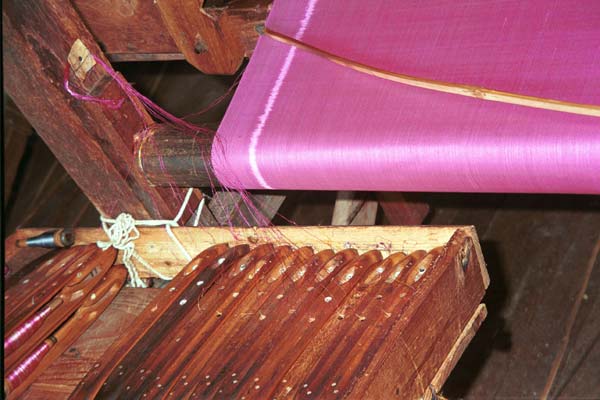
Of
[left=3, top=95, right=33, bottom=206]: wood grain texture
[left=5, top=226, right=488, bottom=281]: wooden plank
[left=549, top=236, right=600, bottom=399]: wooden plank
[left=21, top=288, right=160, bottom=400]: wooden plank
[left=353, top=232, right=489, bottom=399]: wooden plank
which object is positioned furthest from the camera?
[left=3, top=95, right=33, bottom=206]: wood grain texture

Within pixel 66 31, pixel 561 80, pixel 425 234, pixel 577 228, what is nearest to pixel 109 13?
pixel 66 31

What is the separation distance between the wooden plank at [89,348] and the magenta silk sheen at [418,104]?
311 mm

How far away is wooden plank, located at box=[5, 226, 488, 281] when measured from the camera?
1310 mm

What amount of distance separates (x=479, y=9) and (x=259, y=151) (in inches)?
16.0

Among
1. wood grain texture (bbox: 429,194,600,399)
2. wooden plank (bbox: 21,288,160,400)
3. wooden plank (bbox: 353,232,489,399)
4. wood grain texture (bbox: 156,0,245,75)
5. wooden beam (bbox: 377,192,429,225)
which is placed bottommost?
wood grain texture (bbox: 429,194,600,399)

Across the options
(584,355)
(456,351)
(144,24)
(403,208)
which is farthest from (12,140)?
(456,351)

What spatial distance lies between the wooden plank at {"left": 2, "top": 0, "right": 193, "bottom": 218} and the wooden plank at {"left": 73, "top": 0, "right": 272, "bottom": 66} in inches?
2.5

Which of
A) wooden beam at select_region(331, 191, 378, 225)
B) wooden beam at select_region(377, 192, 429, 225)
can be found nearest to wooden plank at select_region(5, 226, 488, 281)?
wooden beam at select_region(331, 191, 378, 225)

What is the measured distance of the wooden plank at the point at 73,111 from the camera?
5.00 feet

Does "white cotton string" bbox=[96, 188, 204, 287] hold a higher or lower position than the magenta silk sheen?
higher

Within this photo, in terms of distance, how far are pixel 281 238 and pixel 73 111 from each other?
473mm

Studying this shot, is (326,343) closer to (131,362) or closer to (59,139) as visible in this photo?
(131,362)

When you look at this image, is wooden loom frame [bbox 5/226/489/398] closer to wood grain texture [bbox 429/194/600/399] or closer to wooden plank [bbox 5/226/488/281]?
wooden plank [bbox 5/226/488/281]

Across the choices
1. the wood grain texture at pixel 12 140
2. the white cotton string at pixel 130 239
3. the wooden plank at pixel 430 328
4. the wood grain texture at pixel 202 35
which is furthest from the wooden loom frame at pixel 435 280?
the wood grain texture at pixel 12 140
